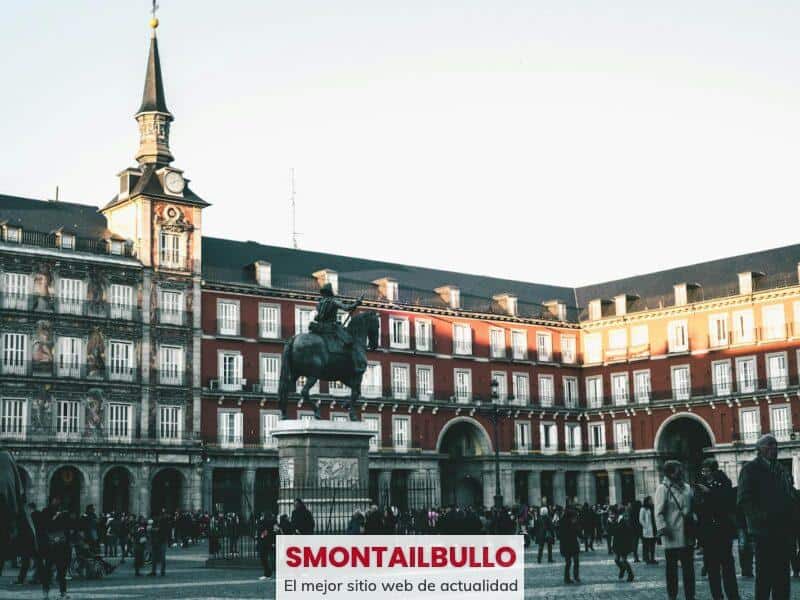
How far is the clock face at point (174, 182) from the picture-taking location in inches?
2366

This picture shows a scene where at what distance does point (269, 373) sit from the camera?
207 feet

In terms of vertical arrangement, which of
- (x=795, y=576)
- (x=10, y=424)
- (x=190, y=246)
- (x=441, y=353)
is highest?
(x=190, y=246)

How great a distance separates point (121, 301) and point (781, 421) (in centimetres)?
3674

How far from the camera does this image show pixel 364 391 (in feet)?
218

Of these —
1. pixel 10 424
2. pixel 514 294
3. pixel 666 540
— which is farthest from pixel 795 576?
pixel 514 294

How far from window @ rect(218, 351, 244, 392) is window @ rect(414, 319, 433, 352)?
40.2 ft

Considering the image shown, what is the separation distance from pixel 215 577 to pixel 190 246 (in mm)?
36774

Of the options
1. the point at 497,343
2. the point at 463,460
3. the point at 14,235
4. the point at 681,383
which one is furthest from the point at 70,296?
the point at 681,383

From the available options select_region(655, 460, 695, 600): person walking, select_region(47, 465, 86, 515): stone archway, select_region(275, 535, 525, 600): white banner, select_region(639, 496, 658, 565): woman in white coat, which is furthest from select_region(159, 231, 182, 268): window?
select_region(275, 535, 525, 600): white banner

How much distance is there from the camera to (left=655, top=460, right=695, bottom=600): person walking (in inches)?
548

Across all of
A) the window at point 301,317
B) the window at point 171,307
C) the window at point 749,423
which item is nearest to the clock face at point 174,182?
the window at point 171,307

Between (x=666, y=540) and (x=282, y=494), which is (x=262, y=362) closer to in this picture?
(x=282, y=494)

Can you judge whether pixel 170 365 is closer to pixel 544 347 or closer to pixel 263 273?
pixel 263 273

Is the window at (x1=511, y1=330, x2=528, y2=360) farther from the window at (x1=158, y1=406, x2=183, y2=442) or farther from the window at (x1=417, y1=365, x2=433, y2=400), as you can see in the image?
the window at (x1=158, y1=406, x2=183, y2=442)
